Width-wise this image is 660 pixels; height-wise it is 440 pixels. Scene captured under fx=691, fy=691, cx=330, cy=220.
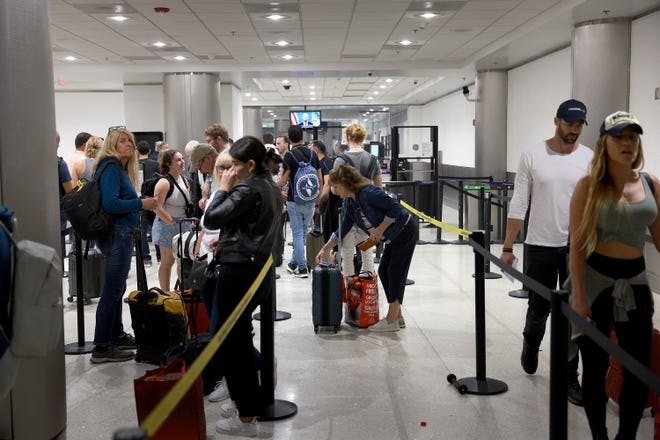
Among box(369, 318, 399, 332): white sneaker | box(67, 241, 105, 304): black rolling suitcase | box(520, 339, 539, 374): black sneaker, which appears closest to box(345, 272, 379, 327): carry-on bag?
box(369, 318, 399, 332): white sneaker

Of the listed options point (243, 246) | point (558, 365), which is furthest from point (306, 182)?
point (558, 365)

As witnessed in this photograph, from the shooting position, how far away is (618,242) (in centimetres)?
301

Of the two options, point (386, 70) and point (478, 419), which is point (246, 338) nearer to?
point (478, 419)

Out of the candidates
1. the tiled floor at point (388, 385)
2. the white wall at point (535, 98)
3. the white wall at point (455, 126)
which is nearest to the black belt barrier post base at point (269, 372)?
the tiled floor at point (388, 385)

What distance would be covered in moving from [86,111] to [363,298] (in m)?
17.2

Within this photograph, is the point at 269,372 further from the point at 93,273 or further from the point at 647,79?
the point at 647,79

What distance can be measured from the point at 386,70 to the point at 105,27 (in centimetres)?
737

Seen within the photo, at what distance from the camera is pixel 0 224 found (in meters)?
2.23

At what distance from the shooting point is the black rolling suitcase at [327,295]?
18.9 feet

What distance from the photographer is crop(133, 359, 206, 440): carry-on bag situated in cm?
344

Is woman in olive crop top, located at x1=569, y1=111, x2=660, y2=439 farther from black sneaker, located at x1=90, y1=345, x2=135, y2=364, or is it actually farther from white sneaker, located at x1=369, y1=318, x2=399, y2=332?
black sneaker, located at x1=90, y1=345, x2=135, y2=364

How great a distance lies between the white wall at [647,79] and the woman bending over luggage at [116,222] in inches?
251

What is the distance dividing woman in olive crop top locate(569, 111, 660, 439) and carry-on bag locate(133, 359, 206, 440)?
1.88 metres

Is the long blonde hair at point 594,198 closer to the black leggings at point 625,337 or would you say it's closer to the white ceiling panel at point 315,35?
the black leggings at point 625,337
